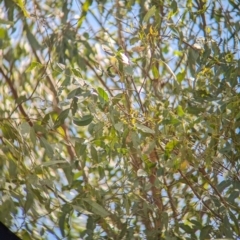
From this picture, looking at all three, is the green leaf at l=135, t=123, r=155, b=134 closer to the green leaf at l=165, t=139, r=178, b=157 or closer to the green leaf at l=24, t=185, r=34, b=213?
the green leaf at l=165, t=139, r=178, b=157

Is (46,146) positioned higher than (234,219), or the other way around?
(234,219)

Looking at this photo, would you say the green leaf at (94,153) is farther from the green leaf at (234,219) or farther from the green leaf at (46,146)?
the green leaf at (234,219)

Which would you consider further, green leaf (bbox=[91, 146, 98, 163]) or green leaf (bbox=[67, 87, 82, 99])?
green leaf (bbox=[91, 146, 98, 163])

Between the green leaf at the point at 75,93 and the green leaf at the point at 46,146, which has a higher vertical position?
the green leaf at the point at 75,93

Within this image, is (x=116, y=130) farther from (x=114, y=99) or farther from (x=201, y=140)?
(x=201, y=140)

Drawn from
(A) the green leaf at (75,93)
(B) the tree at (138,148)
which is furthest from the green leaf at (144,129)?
(A) the green leaf at (75,93)

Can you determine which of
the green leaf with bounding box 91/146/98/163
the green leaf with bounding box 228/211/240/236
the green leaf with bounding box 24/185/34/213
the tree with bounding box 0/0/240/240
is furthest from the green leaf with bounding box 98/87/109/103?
the green leaf with bounding box 228/211/240/236

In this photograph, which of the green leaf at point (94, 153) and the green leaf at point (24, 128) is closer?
the green leaf at point (24, 128)

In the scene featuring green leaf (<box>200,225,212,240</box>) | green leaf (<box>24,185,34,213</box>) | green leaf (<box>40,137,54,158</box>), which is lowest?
green leaf (<box>24,185,34,213</box>)

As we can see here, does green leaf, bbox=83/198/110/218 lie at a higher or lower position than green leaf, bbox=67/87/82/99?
lower

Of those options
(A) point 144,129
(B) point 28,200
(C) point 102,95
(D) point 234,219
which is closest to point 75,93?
(C) point 102,95

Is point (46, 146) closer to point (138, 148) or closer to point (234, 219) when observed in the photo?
point (138, 148)

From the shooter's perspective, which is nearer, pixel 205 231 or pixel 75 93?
pixel 75 93

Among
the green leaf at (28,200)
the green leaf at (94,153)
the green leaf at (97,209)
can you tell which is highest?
the green leaf at (94,153)
